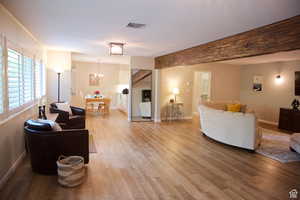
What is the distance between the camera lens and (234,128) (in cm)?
413

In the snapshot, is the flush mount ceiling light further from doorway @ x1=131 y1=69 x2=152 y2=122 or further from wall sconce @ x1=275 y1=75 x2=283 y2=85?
wall sconce @ x1=275 y1=75 x2=283 y2=85

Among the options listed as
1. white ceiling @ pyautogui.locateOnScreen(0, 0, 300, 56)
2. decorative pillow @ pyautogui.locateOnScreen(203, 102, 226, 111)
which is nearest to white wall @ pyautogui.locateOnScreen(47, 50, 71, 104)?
white ceiling @ pyautogui.locateOnScreen(0, 0, 300, 56)

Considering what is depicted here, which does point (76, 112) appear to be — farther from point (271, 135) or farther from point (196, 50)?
point (271, 135)

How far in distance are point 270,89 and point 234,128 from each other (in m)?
4.26

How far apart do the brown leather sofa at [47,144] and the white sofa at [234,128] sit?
10.1 ft

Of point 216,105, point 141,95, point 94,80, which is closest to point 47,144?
point 141,95

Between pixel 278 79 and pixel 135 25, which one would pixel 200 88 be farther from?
pixel 135 25

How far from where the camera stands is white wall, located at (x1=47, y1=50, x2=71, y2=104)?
5.77 m

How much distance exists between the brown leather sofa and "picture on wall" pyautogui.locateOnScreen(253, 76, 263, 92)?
7.28 m

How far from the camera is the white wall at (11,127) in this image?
255 cm

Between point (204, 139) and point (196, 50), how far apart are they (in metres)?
2.26

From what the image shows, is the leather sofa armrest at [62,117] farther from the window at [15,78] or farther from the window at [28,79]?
the window at [28,79]

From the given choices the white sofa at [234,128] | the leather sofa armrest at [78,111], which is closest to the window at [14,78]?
the leather sofa armrest at [78,111]

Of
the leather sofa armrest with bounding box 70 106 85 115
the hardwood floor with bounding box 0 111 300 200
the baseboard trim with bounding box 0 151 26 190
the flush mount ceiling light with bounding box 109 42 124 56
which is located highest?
the flush mount ceiling light with bounding box 109 42 124 56
